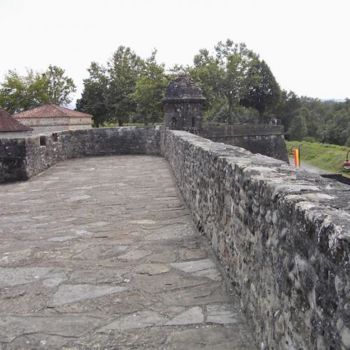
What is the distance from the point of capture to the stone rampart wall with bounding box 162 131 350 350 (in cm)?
175

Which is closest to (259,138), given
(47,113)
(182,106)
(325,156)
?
(182,106)

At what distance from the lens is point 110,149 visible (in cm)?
1689

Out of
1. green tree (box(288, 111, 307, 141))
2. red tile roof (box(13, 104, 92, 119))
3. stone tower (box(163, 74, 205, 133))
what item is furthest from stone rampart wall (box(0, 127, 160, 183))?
green tree (box(288, 111, 307, 141))

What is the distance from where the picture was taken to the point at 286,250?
2.32 meters

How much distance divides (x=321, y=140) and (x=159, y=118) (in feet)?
130

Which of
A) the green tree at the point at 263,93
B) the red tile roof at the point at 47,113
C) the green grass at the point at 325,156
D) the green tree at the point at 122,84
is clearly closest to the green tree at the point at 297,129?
the green grass at the point at 325,156

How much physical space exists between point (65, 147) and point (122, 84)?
36.1 metres

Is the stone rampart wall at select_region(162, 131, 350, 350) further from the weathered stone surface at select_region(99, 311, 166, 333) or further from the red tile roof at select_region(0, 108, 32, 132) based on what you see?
the red tile roof at select_region(0, 108, 32, 132)

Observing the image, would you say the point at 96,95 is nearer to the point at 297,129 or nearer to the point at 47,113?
the point at 47,113

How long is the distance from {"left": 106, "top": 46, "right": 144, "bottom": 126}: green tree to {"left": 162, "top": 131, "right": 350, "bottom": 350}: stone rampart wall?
1747 inches

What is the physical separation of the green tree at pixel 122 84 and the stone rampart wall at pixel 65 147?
3091 centimetres

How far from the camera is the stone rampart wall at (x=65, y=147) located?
10.5m

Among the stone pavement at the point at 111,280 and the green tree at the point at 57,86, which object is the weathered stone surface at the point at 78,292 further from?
the green tree at the point at 57,86

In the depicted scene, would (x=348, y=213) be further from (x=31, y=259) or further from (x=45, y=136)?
(x=45, y=136)
